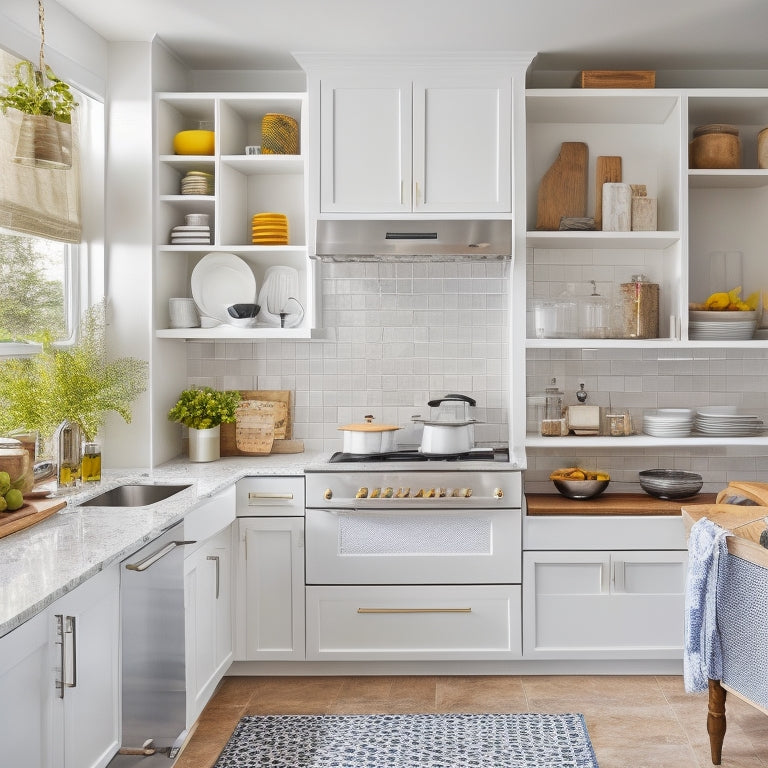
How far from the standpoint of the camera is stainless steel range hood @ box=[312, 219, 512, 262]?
3.31 m

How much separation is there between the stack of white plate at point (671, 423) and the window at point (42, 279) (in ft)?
8.48

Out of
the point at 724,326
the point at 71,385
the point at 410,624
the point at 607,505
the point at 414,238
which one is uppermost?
the point at 414,238

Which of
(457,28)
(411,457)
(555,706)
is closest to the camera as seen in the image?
(555,706)

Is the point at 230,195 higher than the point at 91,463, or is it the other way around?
the point at 230,195

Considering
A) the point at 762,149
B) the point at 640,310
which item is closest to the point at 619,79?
the point at 762,149

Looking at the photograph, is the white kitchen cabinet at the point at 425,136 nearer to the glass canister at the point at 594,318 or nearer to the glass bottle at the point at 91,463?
the glass canister at the point at 594,318

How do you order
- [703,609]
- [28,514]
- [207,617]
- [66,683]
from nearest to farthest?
[66,683], [28,514], [703,609], [207,617]

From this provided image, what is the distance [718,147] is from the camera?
3.52 meters

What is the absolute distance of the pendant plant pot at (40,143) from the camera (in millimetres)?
2467

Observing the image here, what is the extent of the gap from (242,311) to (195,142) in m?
0.79

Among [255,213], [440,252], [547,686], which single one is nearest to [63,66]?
[255,213]

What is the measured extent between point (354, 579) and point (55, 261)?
1820mm

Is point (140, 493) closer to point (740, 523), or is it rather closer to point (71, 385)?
point (71, 385)

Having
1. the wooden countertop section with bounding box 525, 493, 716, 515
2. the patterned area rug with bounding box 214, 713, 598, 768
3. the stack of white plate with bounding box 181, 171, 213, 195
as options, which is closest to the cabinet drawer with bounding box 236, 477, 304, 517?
the patterned area rug with bounding box 214, 713, 598, 768
